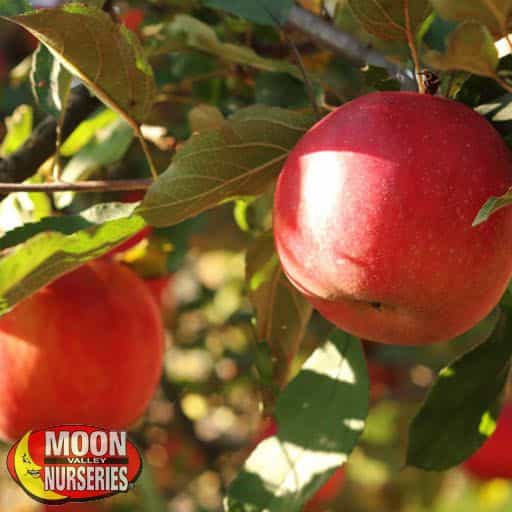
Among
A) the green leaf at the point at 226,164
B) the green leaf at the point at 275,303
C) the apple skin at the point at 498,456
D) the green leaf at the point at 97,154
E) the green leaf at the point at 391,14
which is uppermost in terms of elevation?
the green leaf at the point at 391,14

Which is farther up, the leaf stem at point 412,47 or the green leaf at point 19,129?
the leaf stem at point 412,47

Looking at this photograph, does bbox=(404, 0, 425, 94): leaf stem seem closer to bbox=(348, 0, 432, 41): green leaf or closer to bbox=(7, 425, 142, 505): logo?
bbox=(348, 0, 432, 41): green leaf

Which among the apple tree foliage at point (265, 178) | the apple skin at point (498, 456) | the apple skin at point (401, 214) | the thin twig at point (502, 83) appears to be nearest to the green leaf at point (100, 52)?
the apple tree foliage at point (265, 178)

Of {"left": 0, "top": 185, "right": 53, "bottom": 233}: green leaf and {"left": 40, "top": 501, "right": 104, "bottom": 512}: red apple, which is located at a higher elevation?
{"left": 0, "top": 185, "right": 53, "bottom": 233}: green leaf

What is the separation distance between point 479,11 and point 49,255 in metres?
0.39

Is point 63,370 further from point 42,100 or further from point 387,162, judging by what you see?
point 387,162

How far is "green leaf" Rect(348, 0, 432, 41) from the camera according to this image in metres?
0.87

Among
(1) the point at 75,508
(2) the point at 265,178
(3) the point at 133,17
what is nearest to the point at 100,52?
(2) the point at 265,178

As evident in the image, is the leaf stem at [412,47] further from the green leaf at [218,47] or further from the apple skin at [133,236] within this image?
the apple skin at [133,236]

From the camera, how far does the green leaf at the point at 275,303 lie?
1.05 metres

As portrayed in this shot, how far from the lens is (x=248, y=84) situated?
144 cm

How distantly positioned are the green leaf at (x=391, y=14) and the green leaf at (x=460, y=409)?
12.6 inches

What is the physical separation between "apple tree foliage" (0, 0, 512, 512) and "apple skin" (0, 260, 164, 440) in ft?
0.47

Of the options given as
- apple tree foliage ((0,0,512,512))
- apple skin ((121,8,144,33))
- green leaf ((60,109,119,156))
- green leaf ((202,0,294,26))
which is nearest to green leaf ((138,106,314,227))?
apple tree foliage ((0,0,512,512))
